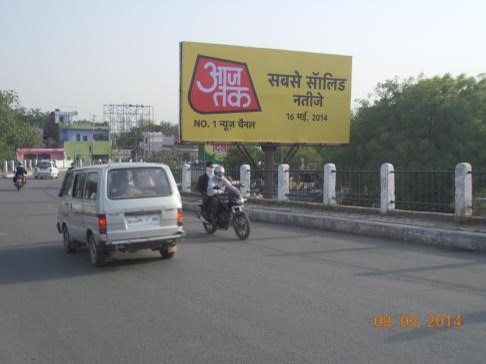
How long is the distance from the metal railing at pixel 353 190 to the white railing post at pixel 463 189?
3.47 m

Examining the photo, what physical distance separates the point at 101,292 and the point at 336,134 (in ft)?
59.9

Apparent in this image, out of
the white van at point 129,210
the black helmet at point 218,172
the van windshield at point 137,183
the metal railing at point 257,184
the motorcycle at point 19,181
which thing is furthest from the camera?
the motorcycle at point 19,181

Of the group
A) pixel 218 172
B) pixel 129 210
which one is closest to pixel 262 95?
pixel 218 172

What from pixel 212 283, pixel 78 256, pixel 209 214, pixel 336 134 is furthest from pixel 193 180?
pixel 212 283

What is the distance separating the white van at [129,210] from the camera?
29.7 feet

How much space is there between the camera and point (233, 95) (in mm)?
22047

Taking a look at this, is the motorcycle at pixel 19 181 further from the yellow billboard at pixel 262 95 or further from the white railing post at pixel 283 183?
the white railing post at pixel 283 183

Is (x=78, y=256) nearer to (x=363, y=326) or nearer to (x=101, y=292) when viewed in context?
(x=101, y=292)

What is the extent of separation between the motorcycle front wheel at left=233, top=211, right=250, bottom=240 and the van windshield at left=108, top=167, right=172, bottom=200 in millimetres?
2880

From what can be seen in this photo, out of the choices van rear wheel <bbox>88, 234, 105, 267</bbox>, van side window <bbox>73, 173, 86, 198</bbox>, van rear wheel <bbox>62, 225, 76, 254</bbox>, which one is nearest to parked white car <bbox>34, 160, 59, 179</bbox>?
van rear wheel <bbox>62, 225, 76, 254</bbox>

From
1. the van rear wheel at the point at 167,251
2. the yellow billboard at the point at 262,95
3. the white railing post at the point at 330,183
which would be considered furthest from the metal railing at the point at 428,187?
the yellow billboard at the point at 262,95

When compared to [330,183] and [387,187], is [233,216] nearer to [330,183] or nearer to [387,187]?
[387,187]

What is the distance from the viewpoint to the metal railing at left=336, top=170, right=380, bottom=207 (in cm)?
1584
